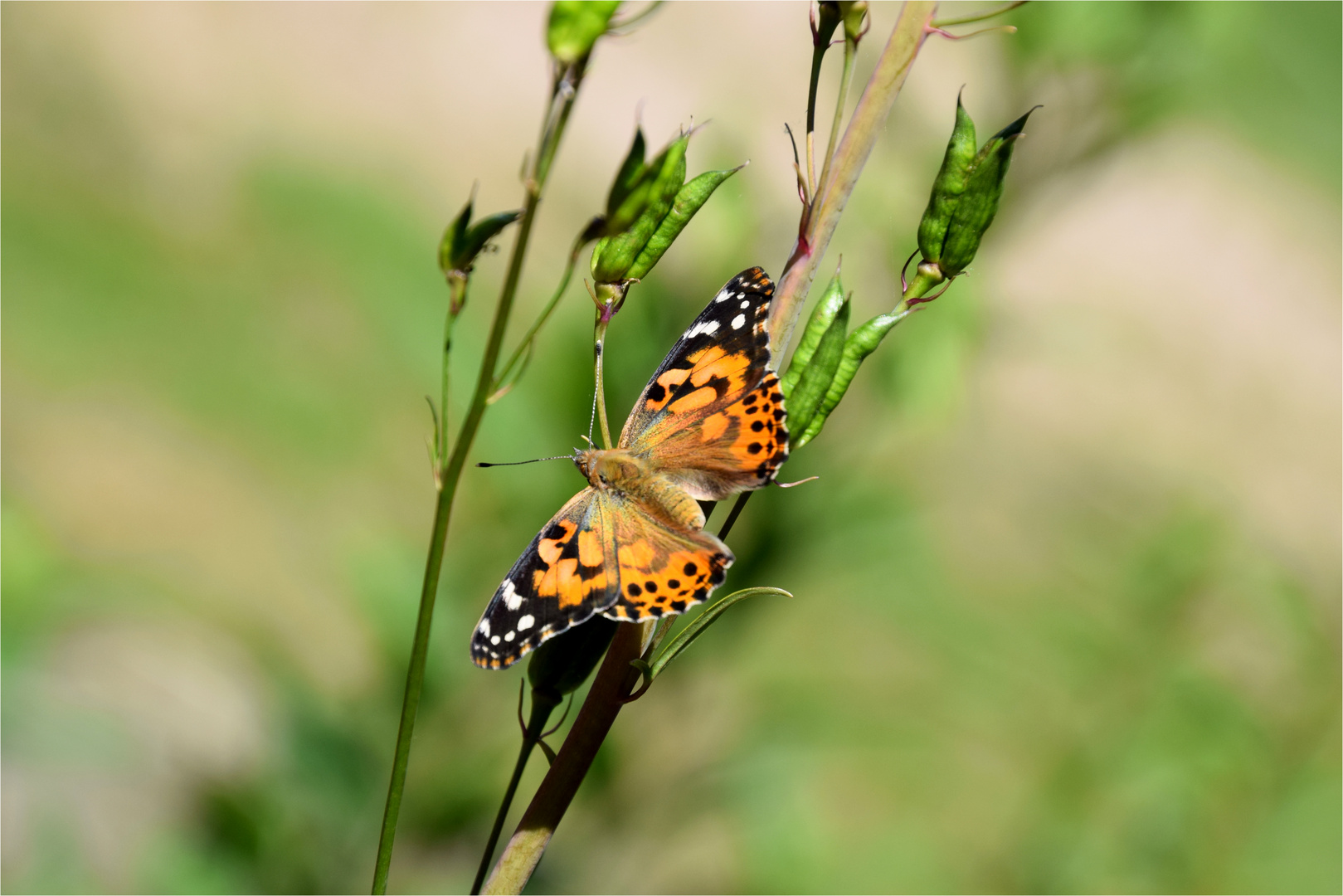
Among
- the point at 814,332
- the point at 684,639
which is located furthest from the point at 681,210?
the point at 684,639

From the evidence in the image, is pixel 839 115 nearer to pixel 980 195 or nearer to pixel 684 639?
pixel 980 195

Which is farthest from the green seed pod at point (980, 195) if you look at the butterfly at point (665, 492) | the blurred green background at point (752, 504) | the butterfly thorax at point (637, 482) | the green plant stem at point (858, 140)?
the blurred green background at point (752, 504)

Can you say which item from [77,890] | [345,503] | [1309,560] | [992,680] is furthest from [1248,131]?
[77,890]

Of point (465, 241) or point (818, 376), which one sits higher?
point (465, 241)

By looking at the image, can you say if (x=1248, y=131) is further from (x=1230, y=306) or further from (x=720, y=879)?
(x=720, y=879)

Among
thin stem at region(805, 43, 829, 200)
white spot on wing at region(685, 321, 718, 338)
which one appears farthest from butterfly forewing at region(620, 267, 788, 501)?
thin stem at region(805, 43, 829, 200)

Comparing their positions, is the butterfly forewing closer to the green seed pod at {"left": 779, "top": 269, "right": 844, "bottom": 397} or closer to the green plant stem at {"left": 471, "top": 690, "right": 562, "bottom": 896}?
the green seed pod at {"left": 779, "top": 269, "right": 844, "bottom": 397}
